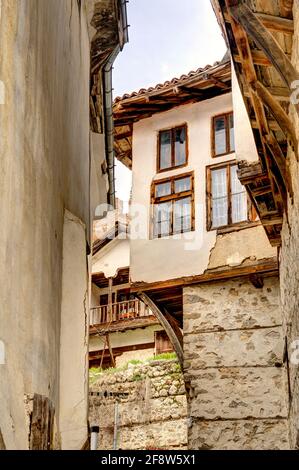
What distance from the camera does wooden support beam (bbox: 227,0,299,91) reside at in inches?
221

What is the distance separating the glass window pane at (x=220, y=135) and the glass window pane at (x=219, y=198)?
1.35ft

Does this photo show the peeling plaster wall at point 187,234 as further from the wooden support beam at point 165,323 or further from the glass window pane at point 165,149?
the wooden support beam at point 165,323

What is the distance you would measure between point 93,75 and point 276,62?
320 centimetres

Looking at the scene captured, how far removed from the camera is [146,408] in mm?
15414

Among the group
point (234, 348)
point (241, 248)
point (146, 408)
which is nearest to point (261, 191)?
point (241, 248)

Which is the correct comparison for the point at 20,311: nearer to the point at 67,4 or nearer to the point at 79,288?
the point at 79,288

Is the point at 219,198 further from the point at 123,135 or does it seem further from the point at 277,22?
the point at 277,22

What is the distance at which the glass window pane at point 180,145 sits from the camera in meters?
12.3

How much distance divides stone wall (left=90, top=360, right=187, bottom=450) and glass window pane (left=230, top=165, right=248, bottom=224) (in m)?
5.50

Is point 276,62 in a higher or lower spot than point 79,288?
higher

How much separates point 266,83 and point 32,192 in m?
3.79

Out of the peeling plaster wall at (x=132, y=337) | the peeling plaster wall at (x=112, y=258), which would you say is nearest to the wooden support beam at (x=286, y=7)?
the peeling plaster wall at (x=132, y=337)

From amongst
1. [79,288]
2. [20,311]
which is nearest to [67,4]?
[79,288]
